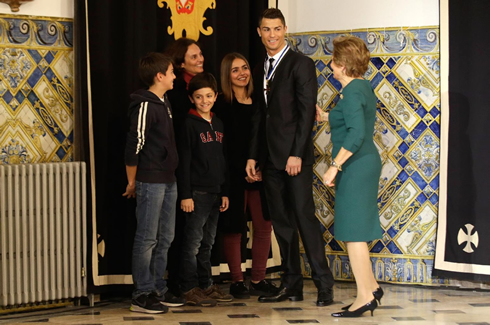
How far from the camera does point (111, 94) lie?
4094mm

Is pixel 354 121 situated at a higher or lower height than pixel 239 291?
higher

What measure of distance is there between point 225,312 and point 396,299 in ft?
3.47

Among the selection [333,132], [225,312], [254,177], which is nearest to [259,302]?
[225,312]

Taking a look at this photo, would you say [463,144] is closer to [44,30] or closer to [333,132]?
[333,132]

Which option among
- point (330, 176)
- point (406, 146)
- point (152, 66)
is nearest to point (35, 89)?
point (152, 66)

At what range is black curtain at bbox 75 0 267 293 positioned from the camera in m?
4.01

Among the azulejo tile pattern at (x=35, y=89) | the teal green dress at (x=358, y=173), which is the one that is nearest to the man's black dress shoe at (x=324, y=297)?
the teal green dress at (x=358, y=173)

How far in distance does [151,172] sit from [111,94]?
605mm

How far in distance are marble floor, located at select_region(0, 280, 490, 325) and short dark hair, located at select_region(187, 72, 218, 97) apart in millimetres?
1204

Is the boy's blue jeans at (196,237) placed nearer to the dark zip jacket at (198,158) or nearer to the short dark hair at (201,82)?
the dark zip jacket at (198,158)

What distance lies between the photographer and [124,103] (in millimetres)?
4121

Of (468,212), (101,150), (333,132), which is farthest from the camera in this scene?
(468,212)

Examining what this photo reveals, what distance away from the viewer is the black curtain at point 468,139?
14.3 ft

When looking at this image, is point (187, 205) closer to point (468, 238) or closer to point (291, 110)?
point (291, 110)
